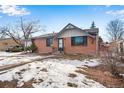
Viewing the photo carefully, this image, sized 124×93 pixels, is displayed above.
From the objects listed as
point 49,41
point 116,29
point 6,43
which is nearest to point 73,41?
point 49,41

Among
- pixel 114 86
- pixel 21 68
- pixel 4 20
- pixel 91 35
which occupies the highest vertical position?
pixel 4 20

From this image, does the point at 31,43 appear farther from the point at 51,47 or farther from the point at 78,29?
the point at 78,29

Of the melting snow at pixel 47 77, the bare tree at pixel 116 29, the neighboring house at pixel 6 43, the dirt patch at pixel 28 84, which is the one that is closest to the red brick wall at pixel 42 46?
the neighboring house at pixel 6 43

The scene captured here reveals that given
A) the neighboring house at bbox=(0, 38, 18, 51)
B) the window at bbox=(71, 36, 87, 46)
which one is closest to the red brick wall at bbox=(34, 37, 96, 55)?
the window at bbox=(71, 36, 87, 46)

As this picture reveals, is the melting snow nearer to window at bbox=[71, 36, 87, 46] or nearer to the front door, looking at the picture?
window at bbox=[71, 36, 87, 46]

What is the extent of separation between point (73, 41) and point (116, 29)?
2.35m

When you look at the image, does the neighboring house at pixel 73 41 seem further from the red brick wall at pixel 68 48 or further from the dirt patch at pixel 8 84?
the dirt patch at pixel 8 84

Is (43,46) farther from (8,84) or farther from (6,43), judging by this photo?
(8,84)

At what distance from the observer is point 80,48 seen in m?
8.98

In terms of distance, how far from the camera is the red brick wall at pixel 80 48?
28.4ft

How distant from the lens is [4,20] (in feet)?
21.6

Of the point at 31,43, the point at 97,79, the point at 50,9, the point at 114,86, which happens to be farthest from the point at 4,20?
the point at 31,43

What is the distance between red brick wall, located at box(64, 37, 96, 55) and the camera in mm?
8663
